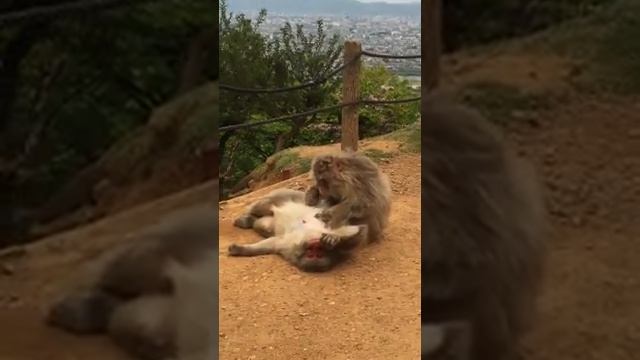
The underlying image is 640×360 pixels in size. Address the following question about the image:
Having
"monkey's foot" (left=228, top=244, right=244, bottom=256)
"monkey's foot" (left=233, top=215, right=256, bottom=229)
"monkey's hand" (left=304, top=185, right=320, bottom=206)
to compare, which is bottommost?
"monkey's foot" (left=228, top=244, right=244, bottom=256)

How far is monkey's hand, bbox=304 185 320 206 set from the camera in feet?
17.2

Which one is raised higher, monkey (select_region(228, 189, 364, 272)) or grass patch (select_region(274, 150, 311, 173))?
grass patch (select_region(274, 150, 311, 173))

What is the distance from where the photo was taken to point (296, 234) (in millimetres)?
5047

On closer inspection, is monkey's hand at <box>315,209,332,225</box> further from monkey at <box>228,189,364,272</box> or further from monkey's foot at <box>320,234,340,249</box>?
monkey's foot at <box>320,234,340,249</box>

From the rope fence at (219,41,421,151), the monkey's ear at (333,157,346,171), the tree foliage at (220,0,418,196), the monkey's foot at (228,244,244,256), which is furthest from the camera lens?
the tree foliage at (220,0,418,196)

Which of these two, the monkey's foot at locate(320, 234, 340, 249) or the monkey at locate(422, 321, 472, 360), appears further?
the monkey's foot at locate(320, 234, 340, 249)

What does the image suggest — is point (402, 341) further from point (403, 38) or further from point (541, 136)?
point (541, 136)

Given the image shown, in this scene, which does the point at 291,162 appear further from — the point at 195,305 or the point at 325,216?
the point at 195,305

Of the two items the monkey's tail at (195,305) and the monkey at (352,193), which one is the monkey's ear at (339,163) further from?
the monkey's tail at (195,305)

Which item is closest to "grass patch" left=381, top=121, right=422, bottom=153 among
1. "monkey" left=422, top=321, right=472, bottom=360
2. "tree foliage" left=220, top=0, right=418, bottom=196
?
"tree foliage" left=220, top=0, right=418, bottom=196

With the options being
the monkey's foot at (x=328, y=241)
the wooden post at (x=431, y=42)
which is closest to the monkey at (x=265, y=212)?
the monkey's foot at (x=328, y=241)

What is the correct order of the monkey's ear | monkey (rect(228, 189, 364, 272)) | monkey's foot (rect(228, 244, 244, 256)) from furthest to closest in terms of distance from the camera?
the monkey's ear, monkey's foot (rect(228, 244, 244, 256)), monkey (rect(228, 189, 364, 272))

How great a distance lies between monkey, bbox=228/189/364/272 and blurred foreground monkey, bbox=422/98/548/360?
9.76ft

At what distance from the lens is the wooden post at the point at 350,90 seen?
5656 mm
